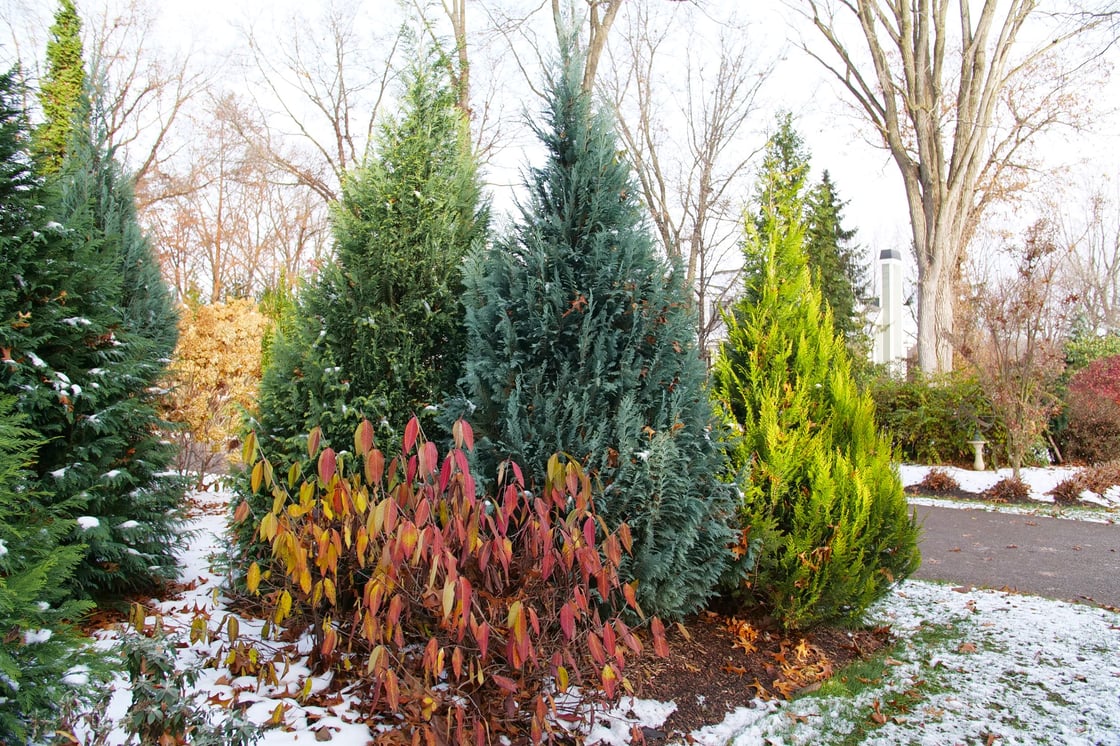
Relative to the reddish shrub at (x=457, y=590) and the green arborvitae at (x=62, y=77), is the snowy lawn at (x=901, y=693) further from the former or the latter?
the green arborvitae at (x=62, y=77)

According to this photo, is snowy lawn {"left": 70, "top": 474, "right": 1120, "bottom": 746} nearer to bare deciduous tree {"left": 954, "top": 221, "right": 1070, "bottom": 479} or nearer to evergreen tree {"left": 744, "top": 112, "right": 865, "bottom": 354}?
evergreen tree {"left": 744, "top": 112, "right": 865, "bottom": 354}

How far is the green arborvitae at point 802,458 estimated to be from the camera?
11.5 feet

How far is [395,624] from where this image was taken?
202 centimetres

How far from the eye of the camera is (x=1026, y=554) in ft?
20.4

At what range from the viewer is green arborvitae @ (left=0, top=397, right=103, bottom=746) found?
1.74 metres

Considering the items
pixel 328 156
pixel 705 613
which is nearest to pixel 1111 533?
pixel 705 613

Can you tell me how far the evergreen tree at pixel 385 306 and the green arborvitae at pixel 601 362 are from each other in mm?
432

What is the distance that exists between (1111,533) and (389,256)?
27.6ft

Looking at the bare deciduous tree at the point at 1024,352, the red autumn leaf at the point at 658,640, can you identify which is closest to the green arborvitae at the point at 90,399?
the red autumn leaf at the point at 658,640

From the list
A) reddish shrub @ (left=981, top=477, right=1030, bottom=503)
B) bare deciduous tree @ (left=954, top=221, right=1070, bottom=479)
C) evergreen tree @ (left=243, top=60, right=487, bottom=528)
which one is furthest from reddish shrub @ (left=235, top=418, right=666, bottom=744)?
bare deciduous tree @ (left=954, top=221, right=1070, bottom=479)

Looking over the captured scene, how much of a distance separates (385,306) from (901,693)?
3366 mm

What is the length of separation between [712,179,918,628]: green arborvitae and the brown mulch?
0.54 feet

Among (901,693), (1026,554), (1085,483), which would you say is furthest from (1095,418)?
(901,693)

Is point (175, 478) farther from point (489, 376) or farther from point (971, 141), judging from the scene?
point (971, 141)
